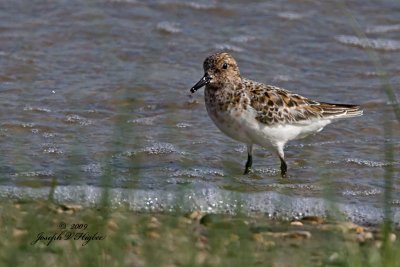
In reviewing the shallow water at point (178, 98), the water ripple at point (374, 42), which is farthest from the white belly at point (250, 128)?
the water ripple at point (374, 42)

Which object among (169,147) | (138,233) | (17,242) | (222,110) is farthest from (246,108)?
(17,242)

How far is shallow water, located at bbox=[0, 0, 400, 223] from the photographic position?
7359mm

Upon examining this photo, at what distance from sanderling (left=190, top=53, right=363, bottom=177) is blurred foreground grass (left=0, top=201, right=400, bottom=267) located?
1.18 meters

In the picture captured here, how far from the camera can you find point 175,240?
18.3 ft

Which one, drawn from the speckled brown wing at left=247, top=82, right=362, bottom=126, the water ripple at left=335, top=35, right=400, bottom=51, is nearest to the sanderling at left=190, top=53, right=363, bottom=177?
the speckled brown wing at left=247, top=82, right=362, bottom=126

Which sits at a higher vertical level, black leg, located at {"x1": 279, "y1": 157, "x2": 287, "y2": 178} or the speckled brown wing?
the speckled brown wing

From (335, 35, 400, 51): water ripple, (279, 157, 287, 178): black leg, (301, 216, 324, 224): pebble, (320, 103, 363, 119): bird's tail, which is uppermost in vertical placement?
(320, 103, 363, 119): bird's tail

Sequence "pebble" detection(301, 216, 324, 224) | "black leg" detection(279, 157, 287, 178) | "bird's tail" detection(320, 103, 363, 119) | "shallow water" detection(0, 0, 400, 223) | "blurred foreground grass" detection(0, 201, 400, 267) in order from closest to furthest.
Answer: "blurred foreground grass" detection(0, 201, 400, 267) → "pebble" detection(301, 216, 324, 224) → "shallow water" detection(0, 0, 400, 223) → "black leg" detection(279, 157, 287, 178) → "bird's tail" detection(320, 103, 363, 119)

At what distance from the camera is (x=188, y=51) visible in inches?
445

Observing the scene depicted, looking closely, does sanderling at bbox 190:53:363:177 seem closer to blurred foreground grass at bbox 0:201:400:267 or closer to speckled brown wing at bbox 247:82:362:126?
speckled brown wing at bbox 247:82:362:126

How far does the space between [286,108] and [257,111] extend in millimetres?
294

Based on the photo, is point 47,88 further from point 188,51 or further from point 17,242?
point 17,242

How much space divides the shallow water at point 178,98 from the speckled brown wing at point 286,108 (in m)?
0.43

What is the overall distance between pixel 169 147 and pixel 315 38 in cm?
384
